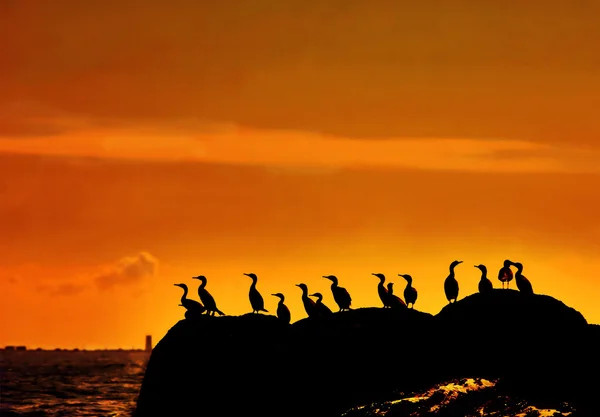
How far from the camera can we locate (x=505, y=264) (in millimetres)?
36031

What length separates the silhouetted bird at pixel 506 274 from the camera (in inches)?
1406

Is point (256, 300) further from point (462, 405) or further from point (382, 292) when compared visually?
point (462, 405)

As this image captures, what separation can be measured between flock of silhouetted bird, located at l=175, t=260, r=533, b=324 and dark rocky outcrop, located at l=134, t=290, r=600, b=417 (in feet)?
4.87

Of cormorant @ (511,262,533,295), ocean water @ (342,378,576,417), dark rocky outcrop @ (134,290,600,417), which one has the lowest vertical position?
ocean water @ (342,378,576,417)

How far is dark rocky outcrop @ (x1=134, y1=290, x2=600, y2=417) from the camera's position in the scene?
30375 mm

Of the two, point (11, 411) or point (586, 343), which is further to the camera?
point (11, 411)

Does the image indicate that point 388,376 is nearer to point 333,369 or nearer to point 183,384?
point 333,369

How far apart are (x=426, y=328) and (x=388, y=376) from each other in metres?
1.83

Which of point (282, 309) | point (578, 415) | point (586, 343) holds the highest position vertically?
point (282, 309)

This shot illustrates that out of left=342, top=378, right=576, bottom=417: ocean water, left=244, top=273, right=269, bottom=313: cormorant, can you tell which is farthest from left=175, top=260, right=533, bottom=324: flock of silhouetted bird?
left=342, top=378, right=576, bottom=417: ocean water

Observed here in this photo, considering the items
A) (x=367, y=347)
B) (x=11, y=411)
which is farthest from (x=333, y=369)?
(x=11, y=411)

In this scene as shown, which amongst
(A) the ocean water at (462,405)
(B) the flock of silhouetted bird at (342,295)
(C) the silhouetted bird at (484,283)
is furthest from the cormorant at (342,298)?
(A) the ocean water at (462,405)

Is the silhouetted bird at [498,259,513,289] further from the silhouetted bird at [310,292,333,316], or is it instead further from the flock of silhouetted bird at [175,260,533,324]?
the silhouetted bird at [310,292,333,316]

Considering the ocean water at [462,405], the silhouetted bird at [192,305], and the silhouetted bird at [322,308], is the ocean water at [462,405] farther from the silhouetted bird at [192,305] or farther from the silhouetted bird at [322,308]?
the silhouetted bird at [192,305]
